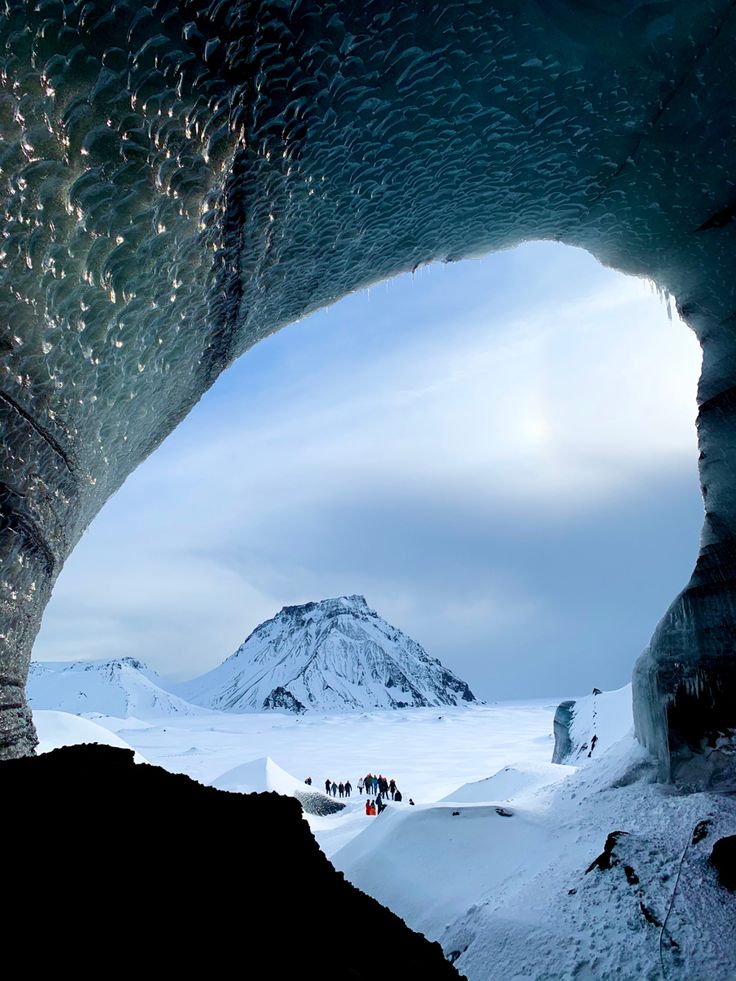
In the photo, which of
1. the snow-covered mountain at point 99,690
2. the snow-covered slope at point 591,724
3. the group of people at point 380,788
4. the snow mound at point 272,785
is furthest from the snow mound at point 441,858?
the snow-covered mountain at point 99,690

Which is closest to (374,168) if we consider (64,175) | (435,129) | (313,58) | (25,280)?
(435,129)

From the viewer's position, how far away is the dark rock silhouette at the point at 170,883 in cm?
141

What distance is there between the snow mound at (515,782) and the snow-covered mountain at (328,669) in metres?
115

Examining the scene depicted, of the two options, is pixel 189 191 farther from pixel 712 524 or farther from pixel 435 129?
pixel 712 524

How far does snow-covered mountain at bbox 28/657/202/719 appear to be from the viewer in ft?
459

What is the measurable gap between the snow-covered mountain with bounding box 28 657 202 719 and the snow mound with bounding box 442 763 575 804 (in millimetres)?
123789

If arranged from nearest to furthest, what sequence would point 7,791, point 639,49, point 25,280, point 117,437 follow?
point 7,791
point 25,280
point 117,437
point 639,49

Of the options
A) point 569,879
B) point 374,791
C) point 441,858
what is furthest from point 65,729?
point 569,879

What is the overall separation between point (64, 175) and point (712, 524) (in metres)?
5.60

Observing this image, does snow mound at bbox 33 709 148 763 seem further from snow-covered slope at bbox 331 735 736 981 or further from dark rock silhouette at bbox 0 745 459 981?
dark rock silhouette at bbox 0 745 459 981

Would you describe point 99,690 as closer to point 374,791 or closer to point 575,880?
point 374,791

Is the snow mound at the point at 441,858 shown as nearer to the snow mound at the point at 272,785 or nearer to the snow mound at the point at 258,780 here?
the snow mound at the point at 272,785

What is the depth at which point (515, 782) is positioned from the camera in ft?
34.0

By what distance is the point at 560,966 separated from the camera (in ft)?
11.2
